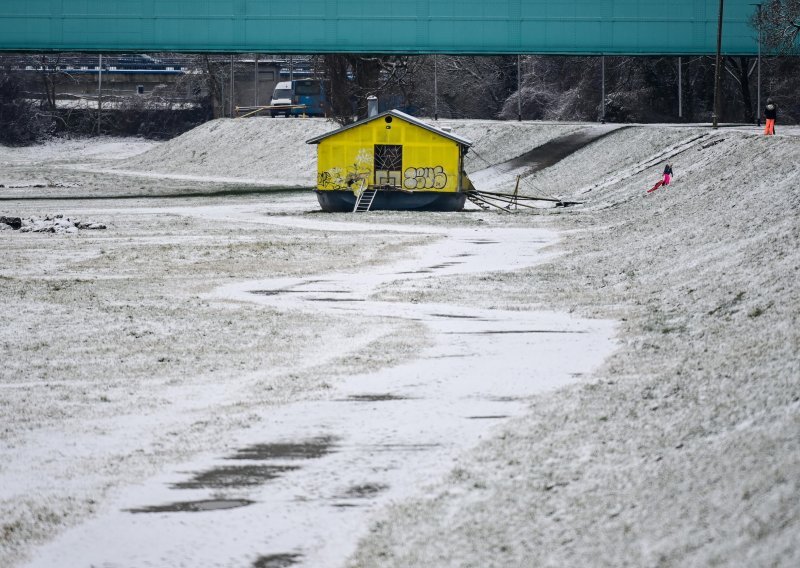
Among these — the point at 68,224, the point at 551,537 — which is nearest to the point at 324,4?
the point at 68,224

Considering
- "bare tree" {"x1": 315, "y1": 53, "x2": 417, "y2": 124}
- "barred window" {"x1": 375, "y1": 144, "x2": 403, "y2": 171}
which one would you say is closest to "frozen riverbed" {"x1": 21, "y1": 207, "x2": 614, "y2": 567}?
"barred window" {"x1": 375, "y1": 144, "x2": 403, "y2": 171}

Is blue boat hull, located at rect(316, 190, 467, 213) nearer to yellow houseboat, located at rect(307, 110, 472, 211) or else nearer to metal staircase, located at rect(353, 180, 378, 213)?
yellow houseboat, located at rect(307, 110, 472, 211)

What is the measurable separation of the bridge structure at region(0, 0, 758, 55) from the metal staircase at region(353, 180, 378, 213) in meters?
16.4

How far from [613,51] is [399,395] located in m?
53.8

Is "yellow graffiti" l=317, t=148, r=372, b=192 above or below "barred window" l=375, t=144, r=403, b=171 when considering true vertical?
below

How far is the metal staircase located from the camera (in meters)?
47.3

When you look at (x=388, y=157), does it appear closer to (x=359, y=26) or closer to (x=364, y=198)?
(x=364, y=198)

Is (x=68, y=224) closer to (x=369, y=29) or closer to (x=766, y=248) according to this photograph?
(x=766, y=248)

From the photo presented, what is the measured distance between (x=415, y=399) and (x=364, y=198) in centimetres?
3420

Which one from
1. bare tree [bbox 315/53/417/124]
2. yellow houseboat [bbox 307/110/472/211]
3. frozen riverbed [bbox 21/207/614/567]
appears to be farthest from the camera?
bare tree [bbox 315/53/417/124]

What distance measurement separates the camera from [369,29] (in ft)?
207

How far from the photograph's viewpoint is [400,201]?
47656 millimetres

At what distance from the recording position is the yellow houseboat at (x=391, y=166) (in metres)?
47.5

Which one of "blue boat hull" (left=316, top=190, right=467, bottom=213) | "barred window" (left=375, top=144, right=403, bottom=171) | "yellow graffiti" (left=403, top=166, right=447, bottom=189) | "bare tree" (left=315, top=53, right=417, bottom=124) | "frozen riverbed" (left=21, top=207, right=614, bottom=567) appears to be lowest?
"frozen riverbed" (left=21, top=207, right=614, bottom=567)
